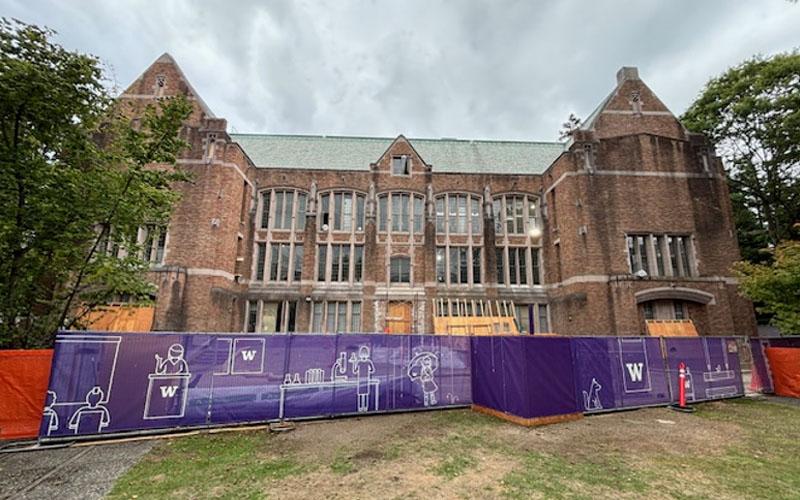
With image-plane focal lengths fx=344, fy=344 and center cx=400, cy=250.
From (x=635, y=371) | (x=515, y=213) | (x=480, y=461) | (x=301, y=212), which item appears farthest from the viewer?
(x=515, y=213)

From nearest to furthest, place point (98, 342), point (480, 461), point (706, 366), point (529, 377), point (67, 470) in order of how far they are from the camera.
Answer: point (67, 470), point (480, 461), point (98, 342), point (529, 377), point (706, 366)

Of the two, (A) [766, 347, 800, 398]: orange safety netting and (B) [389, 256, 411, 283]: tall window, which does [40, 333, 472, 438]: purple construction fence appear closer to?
(B) [389, 256, 411, 283]: tall window

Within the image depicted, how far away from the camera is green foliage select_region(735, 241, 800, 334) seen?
1389 cm

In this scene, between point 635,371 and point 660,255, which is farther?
point 660,255

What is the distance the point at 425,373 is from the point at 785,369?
1377cm

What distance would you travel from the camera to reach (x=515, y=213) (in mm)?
24047

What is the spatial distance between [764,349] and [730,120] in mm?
20350

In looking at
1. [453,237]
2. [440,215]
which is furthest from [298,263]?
[453,237]

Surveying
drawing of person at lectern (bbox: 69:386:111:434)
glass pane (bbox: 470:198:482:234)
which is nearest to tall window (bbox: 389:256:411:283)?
glass pane (bbox: 470:198:482:234)

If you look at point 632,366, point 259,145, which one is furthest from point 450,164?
point 632,366

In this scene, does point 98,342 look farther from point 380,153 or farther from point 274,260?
point 380,153

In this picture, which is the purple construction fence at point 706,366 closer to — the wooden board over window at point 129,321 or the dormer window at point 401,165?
the dormer window at point 401,165

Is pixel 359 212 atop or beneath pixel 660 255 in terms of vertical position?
atop

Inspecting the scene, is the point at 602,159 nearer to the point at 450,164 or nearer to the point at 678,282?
the point at 678,282
